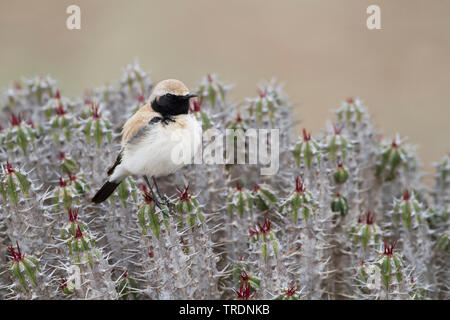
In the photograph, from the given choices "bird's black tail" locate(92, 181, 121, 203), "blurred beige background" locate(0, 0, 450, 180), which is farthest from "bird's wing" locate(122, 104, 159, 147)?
"blurred beige background" locate(0, 0, 450, 180)

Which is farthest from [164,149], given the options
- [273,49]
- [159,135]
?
[273,49]

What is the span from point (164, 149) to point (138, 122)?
24cm

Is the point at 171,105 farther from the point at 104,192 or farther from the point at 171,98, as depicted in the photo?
the point at 104,192

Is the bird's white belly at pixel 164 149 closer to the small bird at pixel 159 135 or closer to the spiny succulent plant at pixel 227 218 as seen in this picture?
the small bird at pixel 159 135

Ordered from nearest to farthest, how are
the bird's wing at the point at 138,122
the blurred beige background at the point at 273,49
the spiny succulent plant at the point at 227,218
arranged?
the spiny succulent plant at the point at 227,218 → the bird's wing at the point at 138,122 → the blurred beige background at the point at 273,49

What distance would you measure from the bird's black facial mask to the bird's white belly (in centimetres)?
5

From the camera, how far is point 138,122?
3076 millimetres

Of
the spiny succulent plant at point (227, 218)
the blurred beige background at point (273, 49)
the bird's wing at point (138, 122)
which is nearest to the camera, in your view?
the spiny succulent plant at point (227, 218)

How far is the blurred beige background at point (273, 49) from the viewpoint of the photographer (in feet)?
26.4

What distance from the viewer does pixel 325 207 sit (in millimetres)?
3412

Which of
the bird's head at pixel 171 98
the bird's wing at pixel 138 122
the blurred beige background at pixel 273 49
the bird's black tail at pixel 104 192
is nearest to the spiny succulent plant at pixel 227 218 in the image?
the bird's black tail at pixel 104 192

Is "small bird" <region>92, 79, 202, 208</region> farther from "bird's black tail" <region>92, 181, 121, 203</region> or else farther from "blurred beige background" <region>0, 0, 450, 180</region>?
"blurred beige background" <region>0, 0, 450, 180</region>

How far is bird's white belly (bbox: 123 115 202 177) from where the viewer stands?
116 inches
